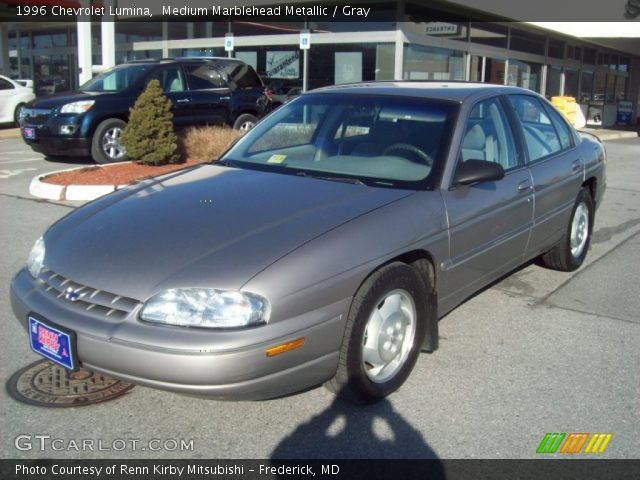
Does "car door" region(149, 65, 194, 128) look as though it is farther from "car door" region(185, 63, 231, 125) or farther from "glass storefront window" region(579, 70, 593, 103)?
"glass storefront window" region(579, 70, 593, 103)

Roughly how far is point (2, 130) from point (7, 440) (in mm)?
16909

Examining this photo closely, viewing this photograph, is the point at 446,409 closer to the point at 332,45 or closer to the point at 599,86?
the point at 332,45

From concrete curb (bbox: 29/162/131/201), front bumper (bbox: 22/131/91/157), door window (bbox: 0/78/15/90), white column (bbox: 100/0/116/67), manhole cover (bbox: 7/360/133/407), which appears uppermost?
white column (bbox: 100/0/116/67)

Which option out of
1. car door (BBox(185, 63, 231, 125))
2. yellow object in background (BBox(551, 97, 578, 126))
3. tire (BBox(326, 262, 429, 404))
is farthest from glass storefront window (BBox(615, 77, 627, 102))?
tire (BBox(326, 262, 429, 404))

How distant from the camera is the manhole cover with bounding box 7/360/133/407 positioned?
334cm

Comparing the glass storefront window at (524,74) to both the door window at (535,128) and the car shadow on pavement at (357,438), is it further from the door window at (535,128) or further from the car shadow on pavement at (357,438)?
the car shadow on pavement at (357,438)

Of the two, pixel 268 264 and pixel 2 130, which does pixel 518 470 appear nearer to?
pixel 268 264

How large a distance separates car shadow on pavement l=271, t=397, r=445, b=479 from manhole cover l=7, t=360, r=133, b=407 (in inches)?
37.6

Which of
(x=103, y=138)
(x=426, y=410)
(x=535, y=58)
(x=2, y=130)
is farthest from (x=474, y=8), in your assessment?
(x=426, y=410)

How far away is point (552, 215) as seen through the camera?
5.01 metres

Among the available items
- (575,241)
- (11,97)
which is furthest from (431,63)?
(575,241)

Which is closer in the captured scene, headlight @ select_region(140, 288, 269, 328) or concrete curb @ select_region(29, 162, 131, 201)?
headlight @ select_region(140, 288, 269, 328)

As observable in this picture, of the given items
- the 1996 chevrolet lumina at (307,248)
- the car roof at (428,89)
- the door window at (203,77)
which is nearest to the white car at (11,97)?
the door window at (203,77)

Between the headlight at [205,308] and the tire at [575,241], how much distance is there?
3551 mm
